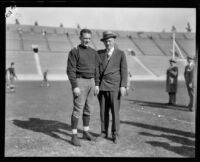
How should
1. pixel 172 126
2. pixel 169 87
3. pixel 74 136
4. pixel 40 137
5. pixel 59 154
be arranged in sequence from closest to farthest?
pixel 59 154
pixel 74 136
pixel 40 137
pixel 172 126
pixel 169 87

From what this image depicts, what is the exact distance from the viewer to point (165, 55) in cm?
4844

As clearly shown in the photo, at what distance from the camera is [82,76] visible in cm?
586

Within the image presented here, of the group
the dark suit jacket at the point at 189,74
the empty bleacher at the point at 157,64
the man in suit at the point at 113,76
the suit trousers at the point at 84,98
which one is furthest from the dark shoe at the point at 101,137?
the empty bleacher at the point at 157,64

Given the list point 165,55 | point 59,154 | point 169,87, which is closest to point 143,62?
point 165,55

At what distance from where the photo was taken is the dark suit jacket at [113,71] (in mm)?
Result: 6055

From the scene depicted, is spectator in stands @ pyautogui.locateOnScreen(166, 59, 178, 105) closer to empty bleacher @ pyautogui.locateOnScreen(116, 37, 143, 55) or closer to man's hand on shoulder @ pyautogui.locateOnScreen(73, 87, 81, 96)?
man's hand on shoulder @ pyautogui.locateOnScreen(73, 87, 81, 96)

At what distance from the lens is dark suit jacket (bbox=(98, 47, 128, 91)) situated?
19.9ft

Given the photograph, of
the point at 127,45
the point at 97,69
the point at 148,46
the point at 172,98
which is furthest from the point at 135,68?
the point at 97,69

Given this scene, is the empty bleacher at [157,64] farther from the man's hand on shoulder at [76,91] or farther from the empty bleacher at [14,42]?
the man's hand on shoulder at [76,91]

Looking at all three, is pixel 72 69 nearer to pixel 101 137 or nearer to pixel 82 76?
pixel 82 76

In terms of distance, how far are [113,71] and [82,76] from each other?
27.9 inches
